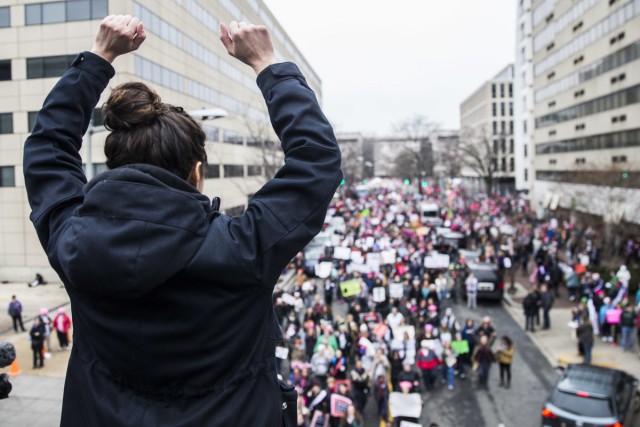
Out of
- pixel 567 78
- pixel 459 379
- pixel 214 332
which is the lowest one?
pixel 459 379

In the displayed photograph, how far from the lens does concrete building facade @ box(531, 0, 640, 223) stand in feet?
105

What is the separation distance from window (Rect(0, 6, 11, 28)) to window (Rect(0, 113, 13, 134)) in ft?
15.2

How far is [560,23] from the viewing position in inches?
2041

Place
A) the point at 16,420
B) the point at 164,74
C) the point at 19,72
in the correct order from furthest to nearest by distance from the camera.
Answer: the point at 164,74 → the point at 19,72 → the point at 16,420

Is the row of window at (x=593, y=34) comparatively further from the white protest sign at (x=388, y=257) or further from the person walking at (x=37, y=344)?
the person walking at (x=37, y=344)

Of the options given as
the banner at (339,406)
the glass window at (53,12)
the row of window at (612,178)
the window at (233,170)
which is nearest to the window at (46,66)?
the glass window at (53,12)

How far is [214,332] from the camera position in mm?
1460

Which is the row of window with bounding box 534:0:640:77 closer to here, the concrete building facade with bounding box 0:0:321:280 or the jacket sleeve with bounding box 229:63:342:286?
the concrete building facade with bounding box 0:0:321:280

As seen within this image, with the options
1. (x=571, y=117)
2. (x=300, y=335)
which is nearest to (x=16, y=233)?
(x=300, y=335)

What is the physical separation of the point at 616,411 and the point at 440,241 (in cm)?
2201

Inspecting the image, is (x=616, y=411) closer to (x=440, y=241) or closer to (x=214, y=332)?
(x=214, y=332)

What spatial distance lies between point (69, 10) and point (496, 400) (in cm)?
2581

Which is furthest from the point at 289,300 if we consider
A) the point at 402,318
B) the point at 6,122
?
the point at 6,122

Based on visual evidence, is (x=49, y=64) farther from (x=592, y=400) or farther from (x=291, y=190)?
(x=291, y=190)
